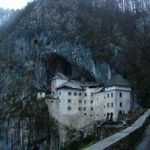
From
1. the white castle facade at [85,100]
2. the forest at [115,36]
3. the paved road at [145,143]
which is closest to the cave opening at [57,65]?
the forest at [115,36]

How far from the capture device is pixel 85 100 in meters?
67.1

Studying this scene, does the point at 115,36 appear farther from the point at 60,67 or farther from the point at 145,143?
the point at 145,143

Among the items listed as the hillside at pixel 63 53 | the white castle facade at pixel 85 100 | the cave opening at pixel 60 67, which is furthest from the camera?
the cave opening at pixel 60 67

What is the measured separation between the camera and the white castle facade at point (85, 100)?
208 ft

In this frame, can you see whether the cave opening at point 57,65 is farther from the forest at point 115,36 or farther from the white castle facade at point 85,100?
the white castle facade at point 85,100

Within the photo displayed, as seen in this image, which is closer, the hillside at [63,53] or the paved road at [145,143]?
the paved road at [145,143]

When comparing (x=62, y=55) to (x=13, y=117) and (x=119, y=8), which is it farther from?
(x=119, y=8)

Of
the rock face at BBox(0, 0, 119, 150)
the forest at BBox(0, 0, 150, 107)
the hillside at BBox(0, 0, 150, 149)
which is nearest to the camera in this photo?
the rock face at BBox(0, 0, 119, 150)

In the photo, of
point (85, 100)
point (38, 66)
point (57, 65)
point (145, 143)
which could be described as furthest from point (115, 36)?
point (145, 143)

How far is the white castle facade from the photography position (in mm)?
63344

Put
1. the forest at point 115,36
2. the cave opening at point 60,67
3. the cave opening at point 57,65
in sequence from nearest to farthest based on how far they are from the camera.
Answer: the cave opening at point 60,67 < the forest at point 115,36 < the cave opening at point 57,65

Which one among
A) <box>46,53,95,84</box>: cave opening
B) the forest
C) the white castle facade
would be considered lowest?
the white castle facade

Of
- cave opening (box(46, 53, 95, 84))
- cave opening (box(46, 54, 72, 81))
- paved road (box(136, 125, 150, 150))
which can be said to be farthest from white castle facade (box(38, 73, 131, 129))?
paved road (box(136, 125, 150, 150))

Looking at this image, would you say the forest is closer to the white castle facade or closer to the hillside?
the hillside
